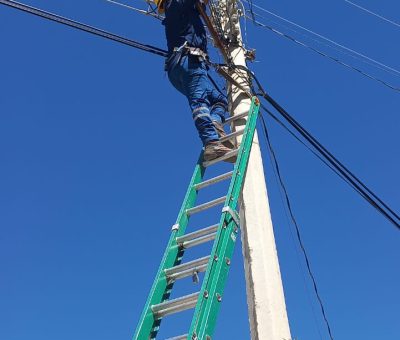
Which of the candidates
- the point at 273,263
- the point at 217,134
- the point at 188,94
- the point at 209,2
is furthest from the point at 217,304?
the point at 209,2

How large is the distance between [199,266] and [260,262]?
0.66 meters

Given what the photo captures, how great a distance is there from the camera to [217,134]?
477cm

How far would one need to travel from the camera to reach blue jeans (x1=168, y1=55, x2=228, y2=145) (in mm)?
4598

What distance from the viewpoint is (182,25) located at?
538 cm

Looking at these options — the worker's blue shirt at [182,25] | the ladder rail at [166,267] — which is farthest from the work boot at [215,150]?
the worker's blue shirt at [182,25]

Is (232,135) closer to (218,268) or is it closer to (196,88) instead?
(196,88)

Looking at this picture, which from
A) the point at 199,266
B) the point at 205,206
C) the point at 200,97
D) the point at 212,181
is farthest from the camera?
the point at 200,97

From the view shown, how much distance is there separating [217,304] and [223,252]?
1.24 ft

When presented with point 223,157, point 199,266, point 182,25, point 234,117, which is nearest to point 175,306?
point 199,266

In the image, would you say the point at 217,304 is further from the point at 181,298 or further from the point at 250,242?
the point at 250,242

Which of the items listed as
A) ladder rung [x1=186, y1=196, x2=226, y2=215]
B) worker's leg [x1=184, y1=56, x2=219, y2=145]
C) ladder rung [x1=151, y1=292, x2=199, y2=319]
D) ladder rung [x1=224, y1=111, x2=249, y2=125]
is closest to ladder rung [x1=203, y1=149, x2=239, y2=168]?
worker's leg [x1=184, y1=56, x2=219, y2=145]

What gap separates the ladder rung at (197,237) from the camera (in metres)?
3.69

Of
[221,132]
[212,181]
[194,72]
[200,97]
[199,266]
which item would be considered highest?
[194,72]

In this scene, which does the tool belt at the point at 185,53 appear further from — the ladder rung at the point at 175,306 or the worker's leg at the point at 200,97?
the ladder rung at the point at 175,306
